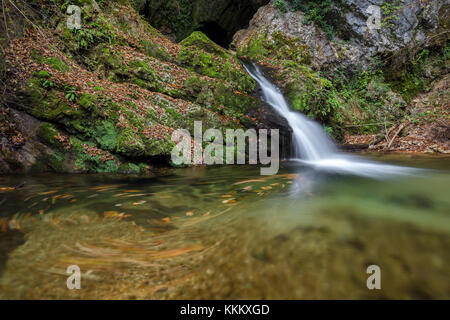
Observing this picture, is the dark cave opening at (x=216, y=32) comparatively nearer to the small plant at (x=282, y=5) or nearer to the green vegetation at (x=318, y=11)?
the small plant at (x=282, y=5)

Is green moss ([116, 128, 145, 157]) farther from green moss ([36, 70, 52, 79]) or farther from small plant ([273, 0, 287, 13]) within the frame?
small plant ([273, 0, 287, 13])

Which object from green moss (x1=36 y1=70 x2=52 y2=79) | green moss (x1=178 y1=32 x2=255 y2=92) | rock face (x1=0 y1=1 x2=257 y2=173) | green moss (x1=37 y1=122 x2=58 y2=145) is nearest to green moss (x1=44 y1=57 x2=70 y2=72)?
rock face (x1=0 y1=1 x2=257 y2=173)

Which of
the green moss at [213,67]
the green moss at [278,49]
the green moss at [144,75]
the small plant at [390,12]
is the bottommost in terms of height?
the green moss at [144,75]

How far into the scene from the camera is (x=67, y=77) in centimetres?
535

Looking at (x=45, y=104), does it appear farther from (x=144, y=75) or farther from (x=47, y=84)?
(x=144, y=75)

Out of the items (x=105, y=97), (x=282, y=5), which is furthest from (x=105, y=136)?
(x=282, y=5)

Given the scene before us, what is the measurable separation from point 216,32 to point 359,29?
9.21 metres

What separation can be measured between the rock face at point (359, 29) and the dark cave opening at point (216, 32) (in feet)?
10.8

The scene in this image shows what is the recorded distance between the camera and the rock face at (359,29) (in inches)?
471

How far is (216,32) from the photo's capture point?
50.6ft

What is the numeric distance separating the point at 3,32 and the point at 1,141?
2835mm

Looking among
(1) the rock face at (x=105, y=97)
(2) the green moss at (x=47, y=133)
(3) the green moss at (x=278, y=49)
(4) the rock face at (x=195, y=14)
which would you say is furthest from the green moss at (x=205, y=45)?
(2) the green moss at (x=47, y=133)

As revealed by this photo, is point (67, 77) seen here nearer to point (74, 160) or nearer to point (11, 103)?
point (11, 103)

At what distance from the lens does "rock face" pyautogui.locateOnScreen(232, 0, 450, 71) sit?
1197cm
